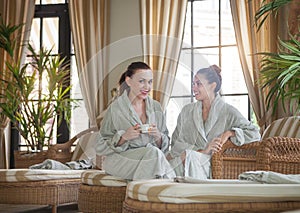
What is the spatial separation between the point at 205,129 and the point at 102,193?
2.88ft

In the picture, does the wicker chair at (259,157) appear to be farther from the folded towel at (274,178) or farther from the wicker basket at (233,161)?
the folded towel at (274,178)

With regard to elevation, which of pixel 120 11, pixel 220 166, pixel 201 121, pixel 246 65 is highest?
pixel 120 11

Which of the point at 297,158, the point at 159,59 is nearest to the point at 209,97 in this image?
the point at 297,158

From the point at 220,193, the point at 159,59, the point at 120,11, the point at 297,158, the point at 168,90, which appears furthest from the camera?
the point at 120,11

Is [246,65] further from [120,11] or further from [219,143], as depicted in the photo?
[219,143]

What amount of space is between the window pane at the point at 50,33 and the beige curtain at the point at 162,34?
1345mm

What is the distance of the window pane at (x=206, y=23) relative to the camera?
6984 mm

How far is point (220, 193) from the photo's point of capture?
300cm

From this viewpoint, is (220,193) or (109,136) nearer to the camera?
(220,193)

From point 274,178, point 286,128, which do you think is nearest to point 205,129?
point 286,128

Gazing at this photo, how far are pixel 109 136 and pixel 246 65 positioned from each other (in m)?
2.28

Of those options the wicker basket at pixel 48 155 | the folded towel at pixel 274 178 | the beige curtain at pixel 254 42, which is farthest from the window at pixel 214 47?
the folded towel at pixel 274 178

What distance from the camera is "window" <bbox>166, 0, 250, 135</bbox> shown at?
6809 millimetres

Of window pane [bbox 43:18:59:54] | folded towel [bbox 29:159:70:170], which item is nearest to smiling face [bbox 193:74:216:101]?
folded towel [bbox 29:159:70:170]
